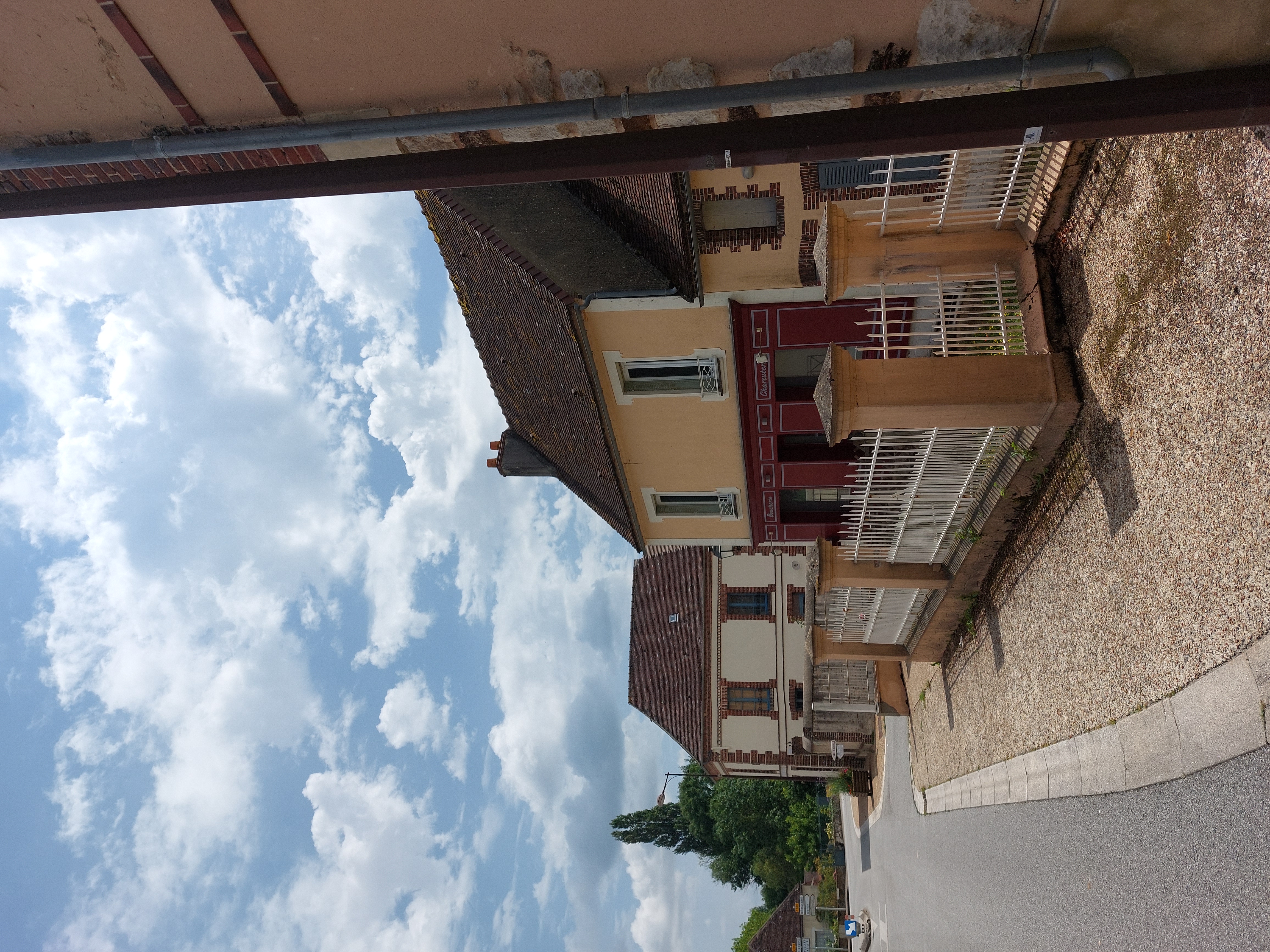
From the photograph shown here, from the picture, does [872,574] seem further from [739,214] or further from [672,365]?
[739,214]

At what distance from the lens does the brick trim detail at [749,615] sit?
2559 centimetres

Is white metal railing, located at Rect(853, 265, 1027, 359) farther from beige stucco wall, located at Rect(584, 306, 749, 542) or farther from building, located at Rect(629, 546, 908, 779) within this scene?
building, located at Rect(629, 546, 908, 779)

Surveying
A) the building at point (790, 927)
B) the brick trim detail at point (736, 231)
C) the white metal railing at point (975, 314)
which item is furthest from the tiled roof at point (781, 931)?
the white metal railing at point (975, 314)

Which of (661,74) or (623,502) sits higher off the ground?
(623,502)

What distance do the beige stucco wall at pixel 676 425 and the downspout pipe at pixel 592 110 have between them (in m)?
7.82

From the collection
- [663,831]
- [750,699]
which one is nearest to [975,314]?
[750,699]

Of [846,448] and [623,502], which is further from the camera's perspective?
[623,502]

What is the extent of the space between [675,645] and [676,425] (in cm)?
1557

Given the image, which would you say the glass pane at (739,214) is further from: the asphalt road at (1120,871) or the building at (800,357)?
the asphalt road at (1120,871)

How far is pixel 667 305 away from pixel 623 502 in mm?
4633

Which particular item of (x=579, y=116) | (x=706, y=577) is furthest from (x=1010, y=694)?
(x=706, y=577)

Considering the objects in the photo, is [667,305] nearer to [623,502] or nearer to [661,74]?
[623,502]

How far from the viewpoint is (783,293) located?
1136cm

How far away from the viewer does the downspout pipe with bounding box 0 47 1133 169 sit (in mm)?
3451
